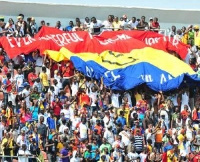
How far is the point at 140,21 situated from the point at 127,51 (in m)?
2.28

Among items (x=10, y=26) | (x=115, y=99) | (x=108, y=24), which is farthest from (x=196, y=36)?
(x=10, y=26)

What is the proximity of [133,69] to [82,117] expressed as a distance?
3614 millimetres

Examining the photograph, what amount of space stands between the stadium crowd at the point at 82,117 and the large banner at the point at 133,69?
28 centimetres

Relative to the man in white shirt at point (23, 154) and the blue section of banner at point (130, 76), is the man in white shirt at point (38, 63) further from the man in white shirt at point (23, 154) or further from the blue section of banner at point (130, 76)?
the man in white shirt at point (23, 154)

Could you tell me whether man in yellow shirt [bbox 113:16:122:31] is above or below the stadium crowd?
above

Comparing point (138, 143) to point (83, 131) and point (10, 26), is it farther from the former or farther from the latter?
point (10, 26)

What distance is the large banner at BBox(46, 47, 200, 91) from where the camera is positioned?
35188 millimetres

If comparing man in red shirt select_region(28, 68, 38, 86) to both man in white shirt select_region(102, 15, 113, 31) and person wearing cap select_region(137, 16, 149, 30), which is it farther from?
person wearing cap select_region(137, 16, 149, 30)

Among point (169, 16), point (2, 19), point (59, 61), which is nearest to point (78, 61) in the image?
point (59, 61)

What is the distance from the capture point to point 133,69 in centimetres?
3572

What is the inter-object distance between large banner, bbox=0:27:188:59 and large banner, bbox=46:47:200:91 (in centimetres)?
51

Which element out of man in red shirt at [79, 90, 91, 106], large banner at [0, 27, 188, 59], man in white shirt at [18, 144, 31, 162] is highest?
large banner at [0, 27, 188, 59]

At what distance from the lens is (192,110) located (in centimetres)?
3525

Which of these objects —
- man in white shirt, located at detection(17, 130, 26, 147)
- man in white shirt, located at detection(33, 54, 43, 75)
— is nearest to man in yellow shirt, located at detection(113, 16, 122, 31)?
man in white shirt, located at detection(33, 54, 43, 75)
